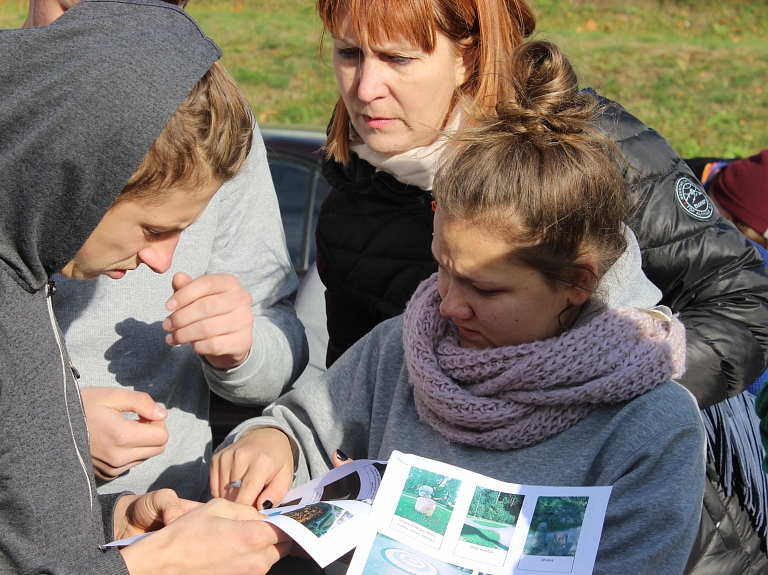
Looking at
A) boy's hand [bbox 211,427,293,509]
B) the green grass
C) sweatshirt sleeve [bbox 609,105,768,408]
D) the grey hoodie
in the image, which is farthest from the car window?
the green grass

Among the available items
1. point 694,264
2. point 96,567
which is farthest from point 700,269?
point 96,567

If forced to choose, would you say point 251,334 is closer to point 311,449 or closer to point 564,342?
point 311,449

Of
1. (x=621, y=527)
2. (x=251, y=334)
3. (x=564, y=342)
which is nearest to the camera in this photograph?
(x=621, y=527)

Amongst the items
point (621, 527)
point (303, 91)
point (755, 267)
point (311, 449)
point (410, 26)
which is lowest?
point (303, 91)

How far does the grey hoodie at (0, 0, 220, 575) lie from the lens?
138 centimetres

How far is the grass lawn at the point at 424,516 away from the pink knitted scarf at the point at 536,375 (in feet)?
0.93

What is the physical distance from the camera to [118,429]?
185 cm

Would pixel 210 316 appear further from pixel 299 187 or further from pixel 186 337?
pixel 299 187

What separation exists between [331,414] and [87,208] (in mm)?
991

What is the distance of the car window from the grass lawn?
2.85 metres

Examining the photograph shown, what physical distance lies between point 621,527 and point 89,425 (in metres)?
1.19

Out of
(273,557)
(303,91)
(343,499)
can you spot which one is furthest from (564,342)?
(303,91)

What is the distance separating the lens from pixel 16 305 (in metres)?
1.50

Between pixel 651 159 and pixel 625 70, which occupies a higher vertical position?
pixel 651 159
